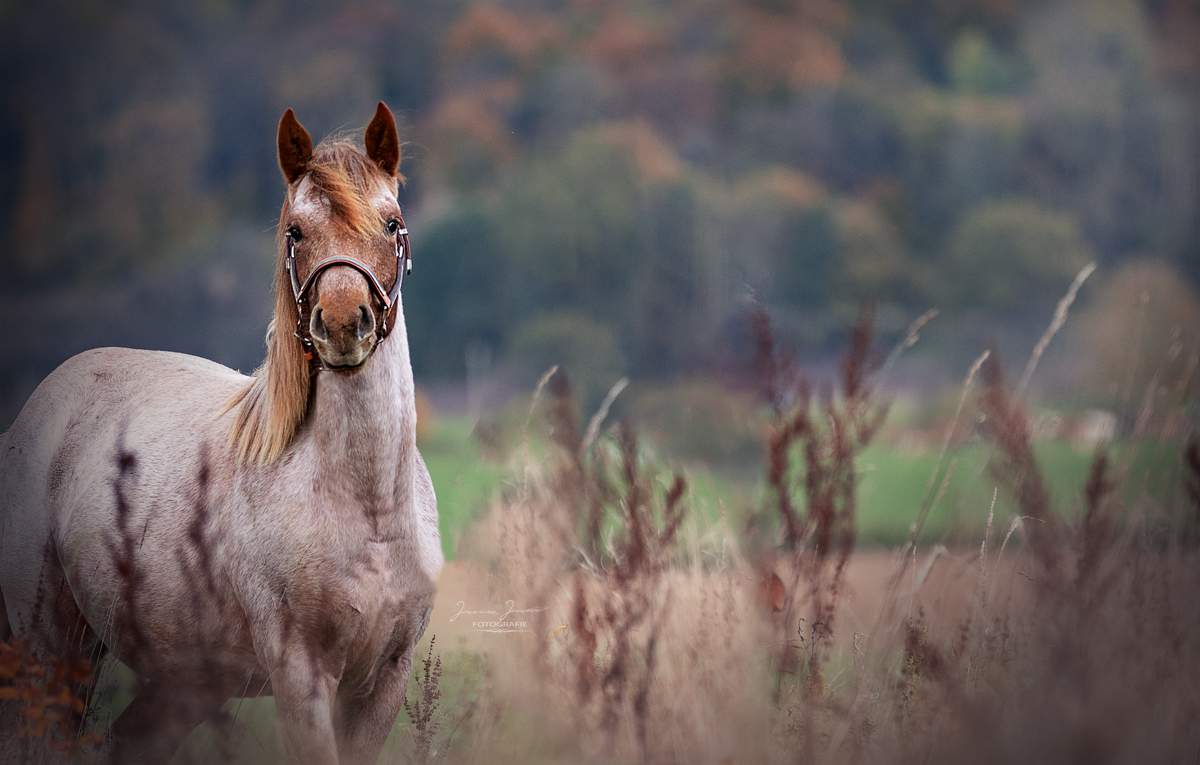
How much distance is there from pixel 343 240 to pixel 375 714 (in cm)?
148

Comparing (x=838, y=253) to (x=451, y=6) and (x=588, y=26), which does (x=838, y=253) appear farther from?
(x=451, y=6)

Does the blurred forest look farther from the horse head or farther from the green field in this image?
the horse head

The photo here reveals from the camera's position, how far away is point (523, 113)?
A: 2180 centimetres

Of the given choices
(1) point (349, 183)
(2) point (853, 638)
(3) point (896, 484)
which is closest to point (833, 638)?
(2) point (853, 638)

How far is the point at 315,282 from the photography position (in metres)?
2.42

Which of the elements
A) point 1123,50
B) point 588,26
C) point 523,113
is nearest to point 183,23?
point 523,113

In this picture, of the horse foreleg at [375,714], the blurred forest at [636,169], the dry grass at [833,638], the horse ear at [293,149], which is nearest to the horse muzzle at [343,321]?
the horse ear at [293,149]

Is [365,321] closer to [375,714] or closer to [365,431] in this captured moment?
[365,431]

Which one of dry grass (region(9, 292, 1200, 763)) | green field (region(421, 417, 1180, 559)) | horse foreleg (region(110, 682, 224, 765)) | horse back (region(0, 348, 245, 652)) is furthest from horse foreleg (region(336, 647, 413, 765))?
green field (region(421, 417, 1180, 559))

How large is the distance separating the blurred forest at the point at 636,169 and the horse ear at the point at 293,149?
40.8ft

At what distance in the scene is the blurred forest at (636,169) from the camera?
15547mm

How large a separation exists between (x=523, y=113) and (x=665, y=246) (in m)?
5.00

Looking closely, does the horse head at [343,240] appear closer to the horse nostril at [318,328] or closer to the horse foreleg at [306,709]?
the horse nostril at [318,328]

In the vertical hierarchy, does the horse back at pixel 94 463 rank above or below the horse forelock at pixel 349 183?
below
